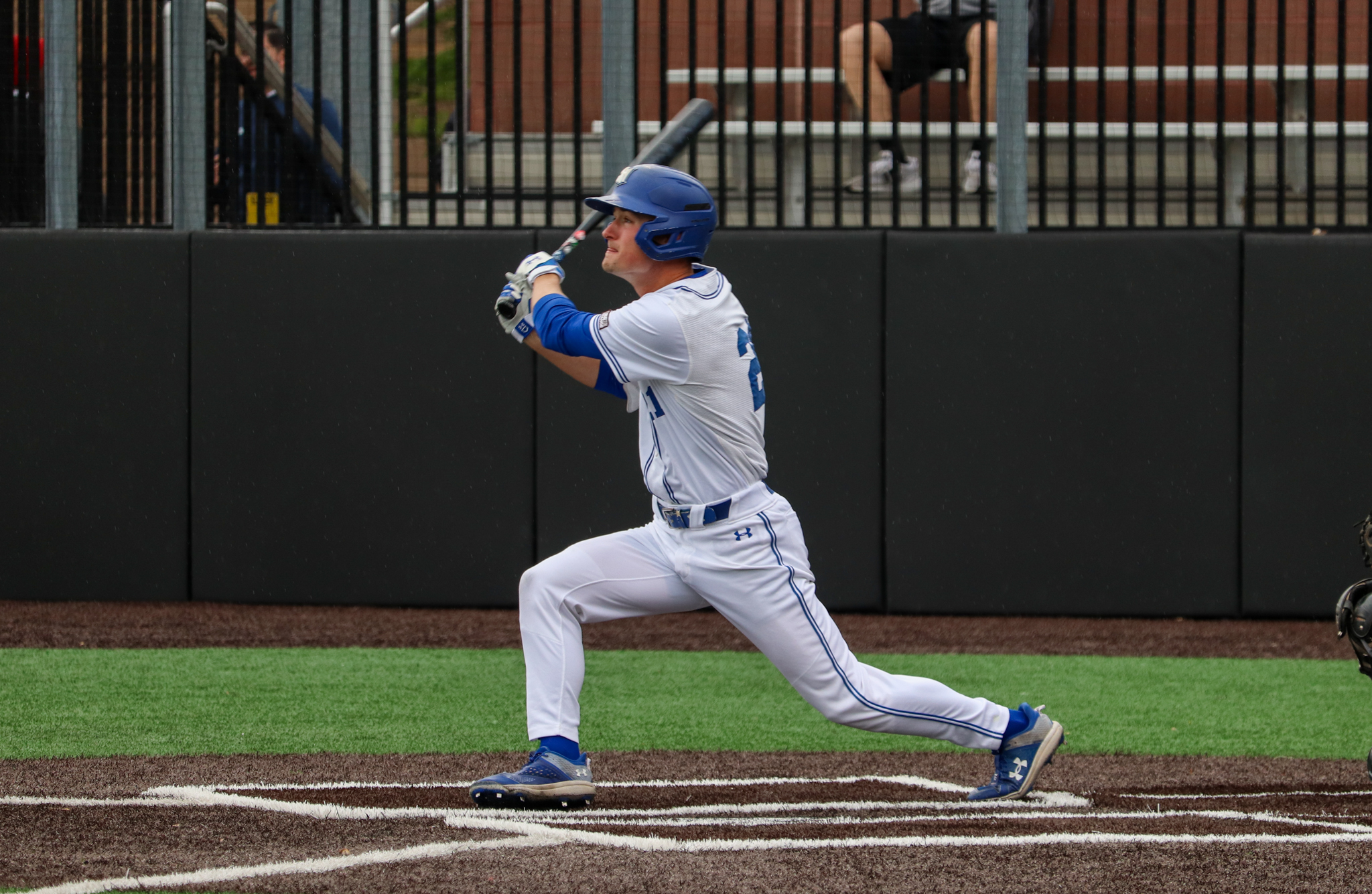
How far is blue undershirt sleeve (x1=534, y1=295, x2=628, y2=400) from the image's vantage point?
4191 millimetres

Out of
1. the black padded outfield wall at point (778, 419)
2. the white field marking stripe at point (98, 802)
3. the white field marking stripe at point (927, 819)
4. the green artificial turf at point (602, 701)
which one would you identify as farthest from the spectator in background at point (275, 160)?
the white field marking stripe at point (927, 819)

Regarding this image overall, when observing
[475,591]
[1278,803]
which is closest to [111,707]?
[475,591]

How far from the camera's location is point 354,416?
8.62 meters

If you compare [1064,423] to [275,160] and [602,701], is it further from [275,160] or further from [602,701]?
[275,160]

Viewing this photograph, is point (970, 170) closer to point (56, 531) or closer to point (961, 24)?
point (961, 24)

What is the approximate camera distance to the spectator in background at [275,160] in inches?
351

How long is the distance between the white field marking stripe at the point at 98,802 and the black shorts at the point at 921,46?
603cm

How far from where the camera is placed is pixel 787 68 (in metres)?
9.09

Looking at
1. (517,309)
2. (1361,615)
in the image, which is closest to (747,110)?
(517,309)

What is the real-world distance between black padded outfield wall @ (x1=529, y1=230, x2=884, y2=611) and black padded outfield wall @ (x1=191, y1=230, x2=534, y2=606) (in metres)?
0.23

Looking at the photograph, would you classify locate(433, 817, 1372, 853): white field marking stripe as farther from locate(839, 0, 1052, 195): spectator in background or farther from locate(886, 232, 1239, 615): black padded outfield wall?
locate(839, 0, 1052, 195): spectator in background

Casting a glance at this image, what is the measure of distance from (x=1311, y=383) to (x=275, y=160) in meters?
5.55

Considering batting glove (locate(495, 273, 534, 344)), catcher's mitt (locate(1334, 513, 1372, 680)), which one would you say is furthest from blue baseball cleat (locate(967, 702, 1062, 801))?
batting glove (locate(495, 273, 534, 344))

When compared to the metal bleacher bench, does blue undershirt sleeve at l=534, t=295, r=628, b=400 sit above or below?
below
